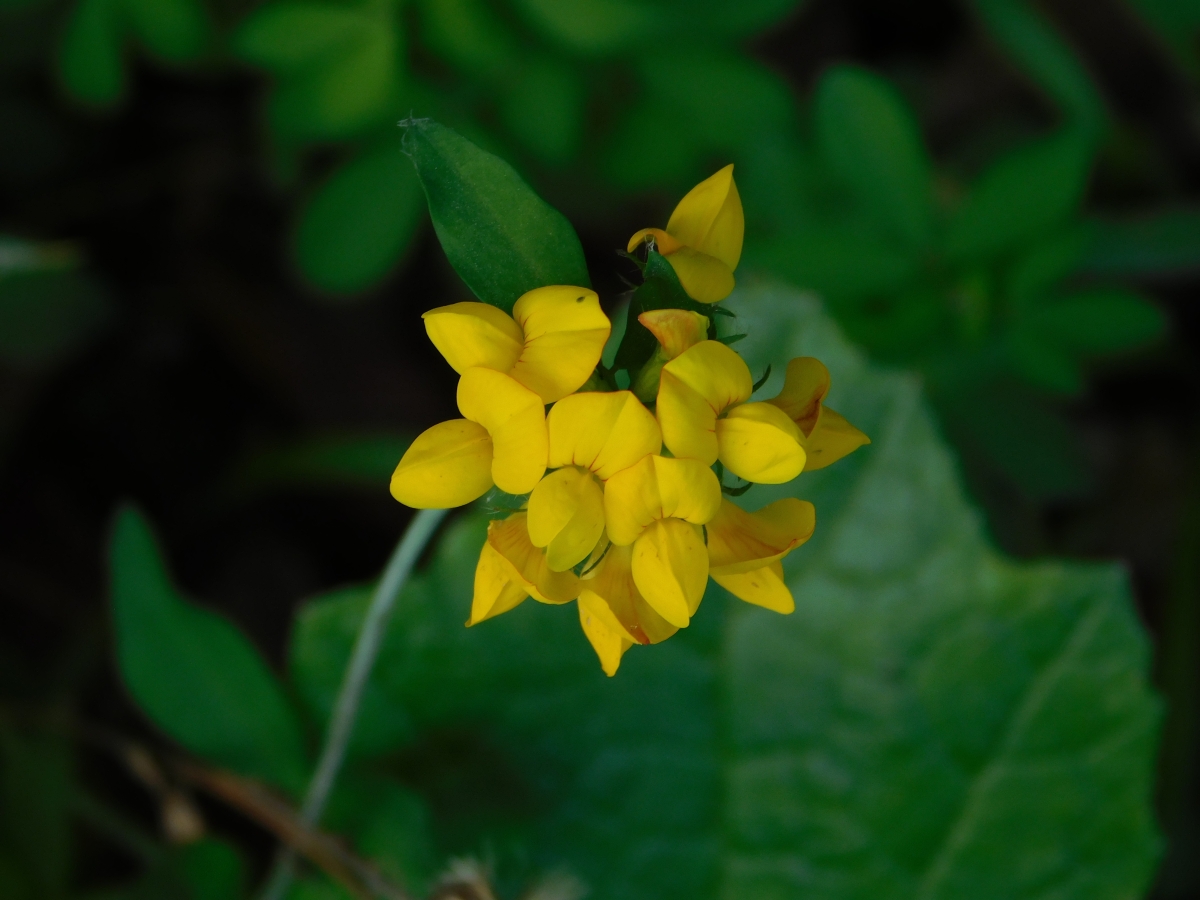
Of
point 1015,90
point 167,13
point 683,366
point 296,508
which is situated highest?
point 1015,90

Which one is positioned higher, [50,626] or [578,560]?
[50,626]

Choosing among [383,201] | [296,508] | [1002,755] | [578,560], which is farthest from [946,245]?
[296,508]

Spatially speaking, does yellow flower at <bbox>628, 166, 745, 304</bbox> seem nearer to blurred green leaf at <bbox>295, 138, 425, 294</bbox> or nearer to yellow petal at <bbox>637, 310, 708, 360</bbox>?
yellow petal at <bbox>637, 310, 708, 360</bbox>

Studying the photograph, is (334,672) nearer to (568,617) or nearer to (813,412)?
(568,617)

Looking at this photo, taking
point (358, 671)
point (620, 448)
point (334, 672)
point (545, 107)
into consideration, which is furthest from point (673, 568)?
point (545, 107)

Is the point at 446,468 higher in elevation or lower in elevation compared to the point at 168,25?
lower

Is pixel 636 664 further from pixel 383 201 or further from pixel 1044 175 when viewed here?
pixel 1044 175

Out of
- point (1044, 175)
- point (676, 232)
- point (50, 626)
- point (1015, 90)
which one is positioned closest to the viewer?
point (676, 232)

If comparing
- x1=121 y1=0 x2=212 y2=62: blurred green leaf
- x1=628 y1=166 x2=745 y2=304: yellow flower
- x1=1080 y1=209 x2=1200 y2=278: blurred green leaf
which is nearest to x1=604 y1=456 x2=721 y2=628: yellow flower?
x1=628 y1=166 x2=745 y2=304: yellow flower
